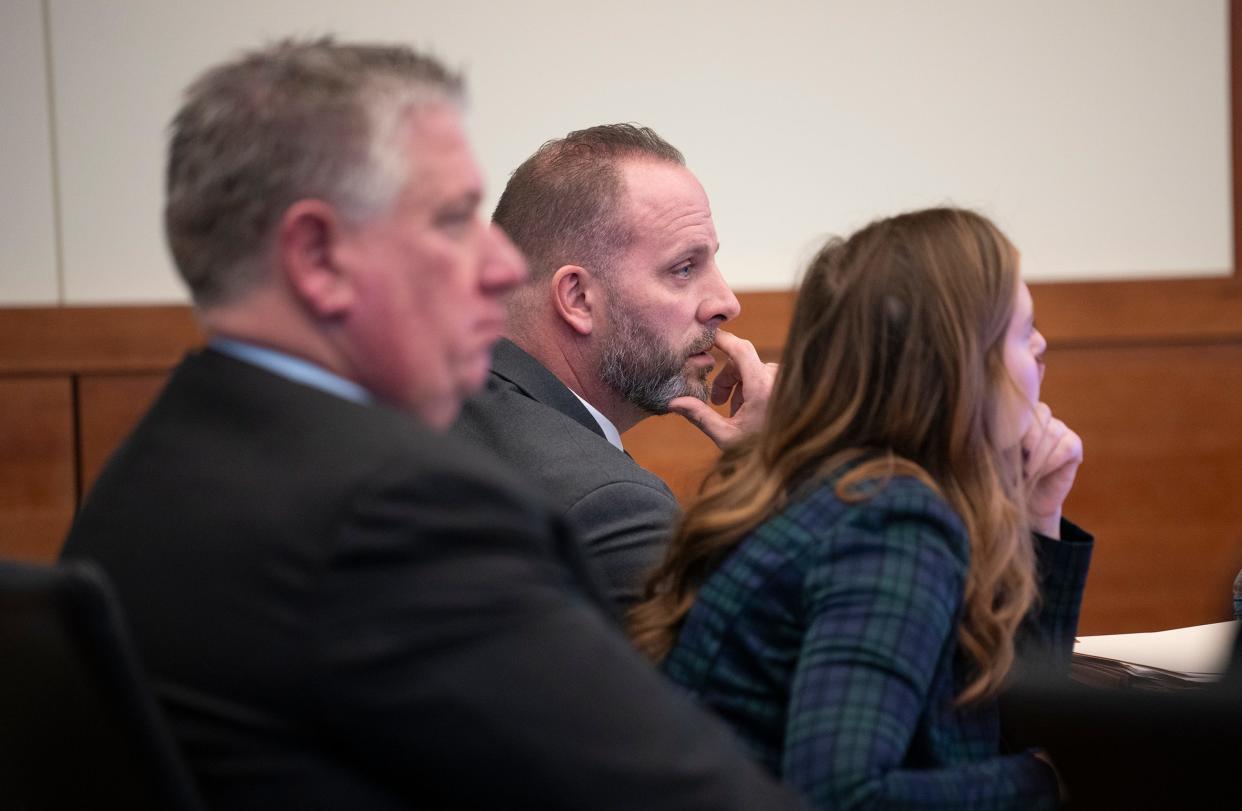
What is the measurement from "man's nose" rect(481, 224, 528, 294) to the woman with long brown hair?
41 centimetres

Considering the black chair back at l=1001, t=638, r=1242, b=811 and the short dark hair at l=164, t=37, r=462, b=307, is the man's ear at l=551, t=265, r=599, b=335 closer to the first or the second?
the black chair back at l=1001, t=638, r=1242, b=811

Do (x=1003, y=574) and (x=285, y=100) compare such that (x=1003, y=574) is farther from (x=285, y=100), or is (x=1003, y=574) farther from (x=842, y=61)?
(x=842, y=61)

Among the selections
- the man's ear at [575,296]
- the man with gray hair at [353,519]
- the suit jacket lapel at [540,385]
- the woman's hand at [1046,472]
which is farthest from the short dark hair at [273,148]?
the man's ear at [575,296]

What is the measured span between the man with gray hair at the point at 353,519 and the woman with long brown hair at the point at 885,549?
299 mm

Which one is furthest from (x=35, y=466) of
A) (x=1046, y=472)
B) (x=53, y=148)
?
(x=1046, y=472)

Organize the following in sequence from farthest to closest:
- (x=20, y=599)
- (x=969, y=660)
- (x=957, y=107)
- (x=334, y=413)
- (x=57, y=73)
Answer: (x=957, y=107), (x=57, y=73), (x=969, y=660), (x=334, y=413), (x=20, y=599)

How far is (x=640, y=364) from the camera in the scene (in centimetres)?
216

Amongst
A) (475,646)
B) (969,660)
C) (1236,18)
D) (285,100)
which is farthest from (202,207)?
(1236,18)

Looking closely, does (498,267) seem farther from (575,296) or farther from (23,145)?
(23,145)

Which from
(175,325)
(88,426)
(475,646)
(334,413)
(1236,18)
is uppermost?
(1236,18)

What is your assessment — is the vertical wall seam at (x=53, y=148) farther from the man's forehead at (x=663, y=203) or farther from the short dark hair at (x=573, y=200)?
the man's forehead at (x=663, y=203)

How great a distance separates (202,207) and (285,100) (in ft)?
0.30

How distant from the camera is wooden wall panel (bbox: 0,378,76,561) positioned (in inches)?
136

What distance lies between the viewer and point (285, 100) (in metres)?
0.91
